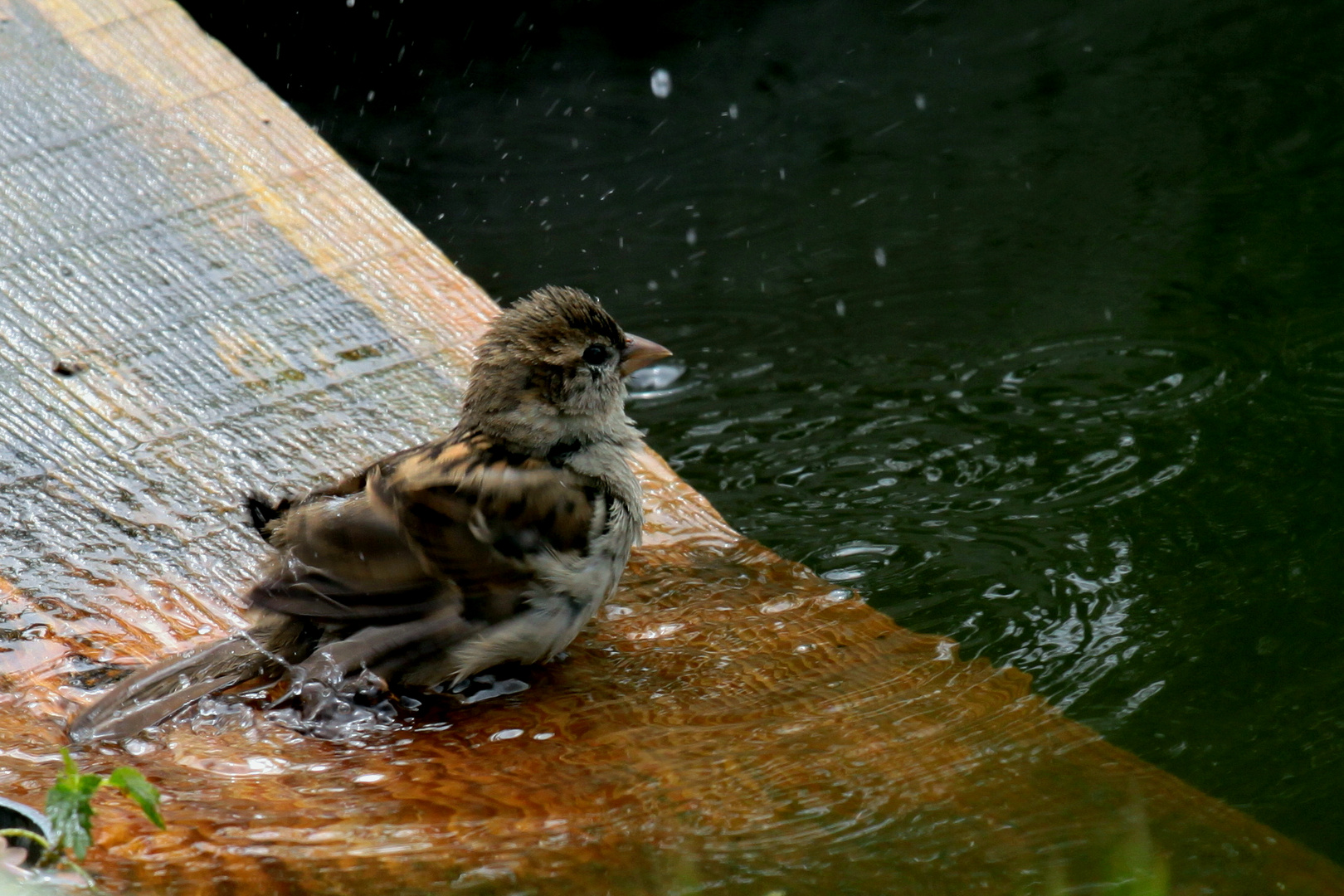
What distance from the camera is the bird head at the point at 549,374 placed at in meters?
3.40

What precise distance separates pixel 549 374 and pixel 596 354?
0.16 m

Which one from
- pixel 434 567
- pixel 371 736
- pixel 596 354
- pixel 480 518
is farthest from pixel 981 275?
pixel 371 736

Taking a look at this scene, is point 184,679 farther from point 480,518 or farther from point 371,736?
point 480,518

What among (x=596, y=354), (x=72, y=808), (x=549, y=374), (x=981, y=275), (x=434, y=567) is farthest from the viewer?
(x=981, y=275)

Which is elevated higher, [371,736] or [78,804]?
[78,804]

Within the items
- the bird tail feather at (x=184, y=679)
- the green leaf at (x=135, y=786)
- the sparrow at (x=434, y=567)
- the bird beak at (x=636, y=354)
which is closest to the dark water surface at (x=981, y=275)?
the bird beak at (x=636, y=354)

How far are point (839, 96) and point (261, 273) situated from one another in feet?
12.1

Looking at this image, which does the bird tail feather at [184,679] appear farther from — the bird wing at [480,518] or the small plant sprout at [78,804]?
the small plant sprout at [78,804]

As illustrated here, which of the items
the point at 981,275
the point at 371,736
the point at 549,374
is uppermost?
the point at 981,275

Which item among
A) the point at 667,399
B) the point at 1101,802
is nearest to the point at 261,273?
the point at 667,399

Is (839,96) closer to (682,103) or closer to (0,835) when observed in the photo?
(682,103)

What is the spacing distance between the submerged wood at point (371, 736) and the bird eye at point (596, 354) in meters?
0.43

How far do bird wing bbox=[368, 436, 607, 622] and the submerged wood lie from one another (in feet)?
0.77

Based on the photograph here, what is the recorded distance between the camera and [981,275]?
567 cm
